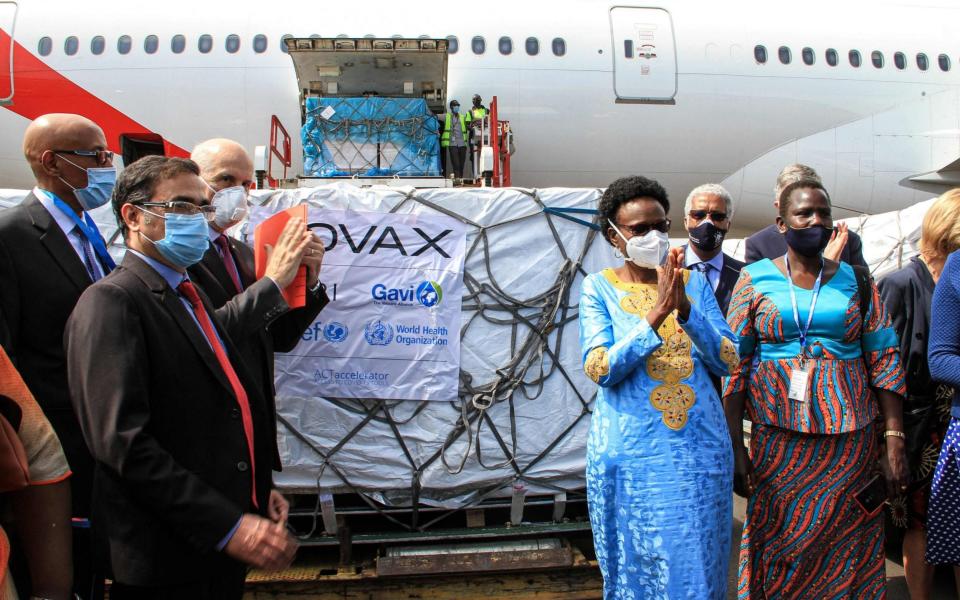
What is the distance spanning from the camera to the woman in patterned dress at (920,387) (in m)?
2.70

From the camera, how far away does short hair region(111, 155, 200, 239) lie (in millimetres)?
1663

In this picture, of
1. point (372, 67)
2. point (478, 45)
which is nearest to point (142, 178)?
point (372, 67)

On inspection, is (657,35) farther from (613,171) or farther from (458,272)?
(458,272)

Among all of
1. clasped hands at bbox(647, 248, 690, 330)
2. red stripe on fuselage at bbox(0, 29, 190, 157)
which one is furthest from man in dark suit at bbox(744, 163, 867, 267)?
red stripe on fuselage at bbox(0, 29, 190, 157)

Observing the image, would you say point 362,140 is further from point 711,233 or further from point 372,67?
point 711,233

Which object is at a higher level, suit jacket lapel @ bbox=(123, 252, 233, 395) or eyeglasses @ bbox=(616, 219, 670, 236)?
eyeglasses @ bbox=(616, 219, 670, 236)

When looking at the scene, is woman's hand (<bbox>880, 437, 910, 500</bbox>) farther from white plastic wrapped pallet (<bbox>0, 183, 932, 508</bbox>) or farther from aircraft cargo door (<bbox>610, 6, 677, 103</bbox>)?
aircraft cargo door (<bbox>610, 6, 677, 103</bbox>)

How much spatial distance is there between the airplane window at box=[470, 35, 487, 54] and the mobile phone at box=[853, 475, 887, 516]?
7377 millimetres

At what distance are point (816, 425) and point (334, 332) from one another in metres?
1.93

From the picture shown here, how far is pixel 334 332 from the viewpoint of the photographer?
116 inches

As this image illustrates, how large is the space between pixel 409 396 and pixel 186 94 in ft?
23.0

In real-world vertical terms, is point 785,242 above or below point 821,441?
above

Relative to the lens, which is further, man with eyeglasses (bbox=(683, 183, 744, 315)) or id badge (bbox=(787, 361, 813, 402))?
man with eyeglasses (bbox=(683, 183, 744, 315))

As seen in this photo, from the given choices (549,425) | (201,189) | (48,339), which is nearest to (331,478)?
(549,425)
